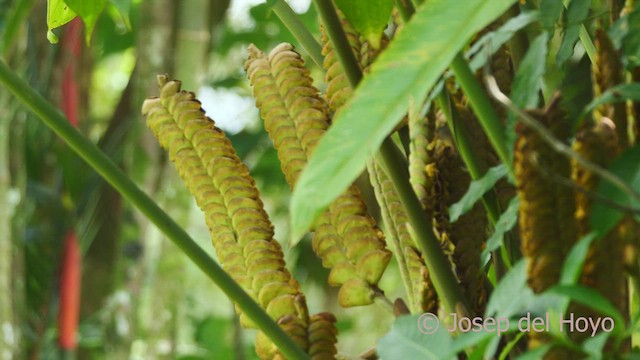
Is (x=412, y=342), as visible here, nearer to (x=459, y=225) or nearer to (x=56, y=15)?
(x=459, y=225)

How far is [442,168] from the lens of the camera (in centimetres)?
41

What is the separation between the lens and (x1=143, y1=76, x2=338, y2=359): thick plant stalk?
1.30 ft

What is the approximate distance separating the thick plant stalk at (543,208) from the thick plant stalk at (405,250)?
5.1 inches

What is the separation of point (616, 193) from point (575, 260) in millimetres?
20

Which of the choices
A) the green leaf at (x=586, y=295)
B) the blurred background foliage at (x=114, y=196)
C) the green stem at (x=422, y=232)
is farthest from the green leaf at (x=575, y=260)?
the blurred background foliage at (x=114, y=196)

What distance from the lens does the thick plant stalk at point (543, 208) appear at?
0.81 feet

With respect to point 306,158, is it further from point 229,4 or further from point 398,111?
point 229,4

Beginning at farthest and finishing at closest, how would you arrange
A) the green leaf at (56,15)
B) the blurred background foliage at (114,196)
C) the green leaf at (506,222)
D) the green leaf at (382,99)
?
the blurred background foliage at (114,196)
the green leaf at (56,15)
the green leaf at (506,222)
the green leaf at (382,99)

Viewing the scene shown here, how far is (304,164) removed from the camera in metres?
0.41

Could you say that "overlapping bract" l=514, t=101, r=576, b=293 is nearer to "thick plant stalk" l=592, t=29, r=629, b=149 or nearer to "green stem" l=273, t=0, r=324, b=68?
"thick plant stalk" l=592, t=29, r=629, b=149

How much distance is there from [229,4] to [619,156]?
1529mm

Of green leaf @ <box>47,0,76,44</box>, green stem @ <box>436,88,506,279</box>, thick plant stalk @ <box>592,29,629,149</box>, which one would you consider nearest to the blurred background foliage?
green leaf @ <box>47,0,76,44</box>

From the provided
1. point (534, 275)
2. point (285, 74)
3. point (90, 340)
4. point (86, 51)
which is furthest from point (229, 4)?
point (534, 275)

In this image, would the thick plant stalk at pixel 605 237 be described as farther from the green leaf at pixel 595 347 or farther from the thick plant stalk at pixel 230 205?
the thick plant stalk at pixel 230 205
